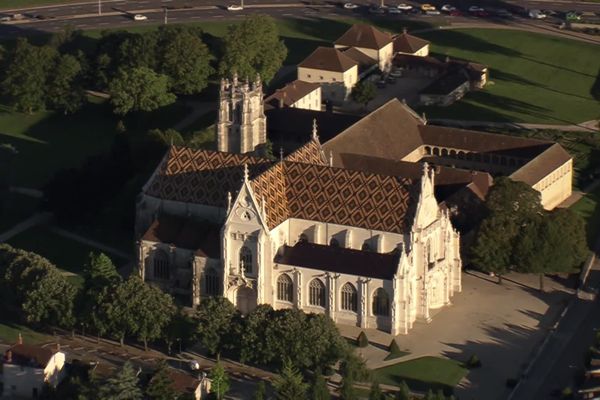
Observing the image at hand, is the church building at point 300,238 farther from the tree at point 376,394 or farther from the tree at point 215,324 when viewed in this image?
the tree at point 376,394

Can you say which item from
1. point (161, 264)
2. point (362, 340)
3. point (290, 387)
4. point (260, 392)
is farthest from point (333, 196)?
point (290, 387)

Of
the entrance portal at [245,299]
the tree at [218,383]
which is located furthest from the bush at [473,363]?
the tree at [218,383]

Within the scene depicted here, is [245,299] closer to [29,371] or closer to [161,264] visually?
[161,264]

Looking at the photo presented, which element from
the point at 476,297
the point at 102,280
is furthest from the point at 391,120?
the point at 102,280

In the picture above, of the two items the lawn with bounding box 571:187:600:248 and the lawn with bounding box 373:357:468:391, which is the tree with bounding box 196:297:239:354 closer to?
the lawn with bounding box 373:357:468:391

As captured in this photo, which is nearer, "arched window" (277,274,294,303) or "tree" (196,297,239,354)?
"tree" (196,297,239,354)

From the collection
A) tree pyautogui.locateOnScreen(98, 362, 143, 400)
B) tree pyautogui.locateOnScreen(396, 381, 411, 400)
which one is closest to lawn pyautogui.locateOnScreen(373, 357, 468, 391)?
tree pyautogui.locateOnScreen(396, 381, 411, 400)
